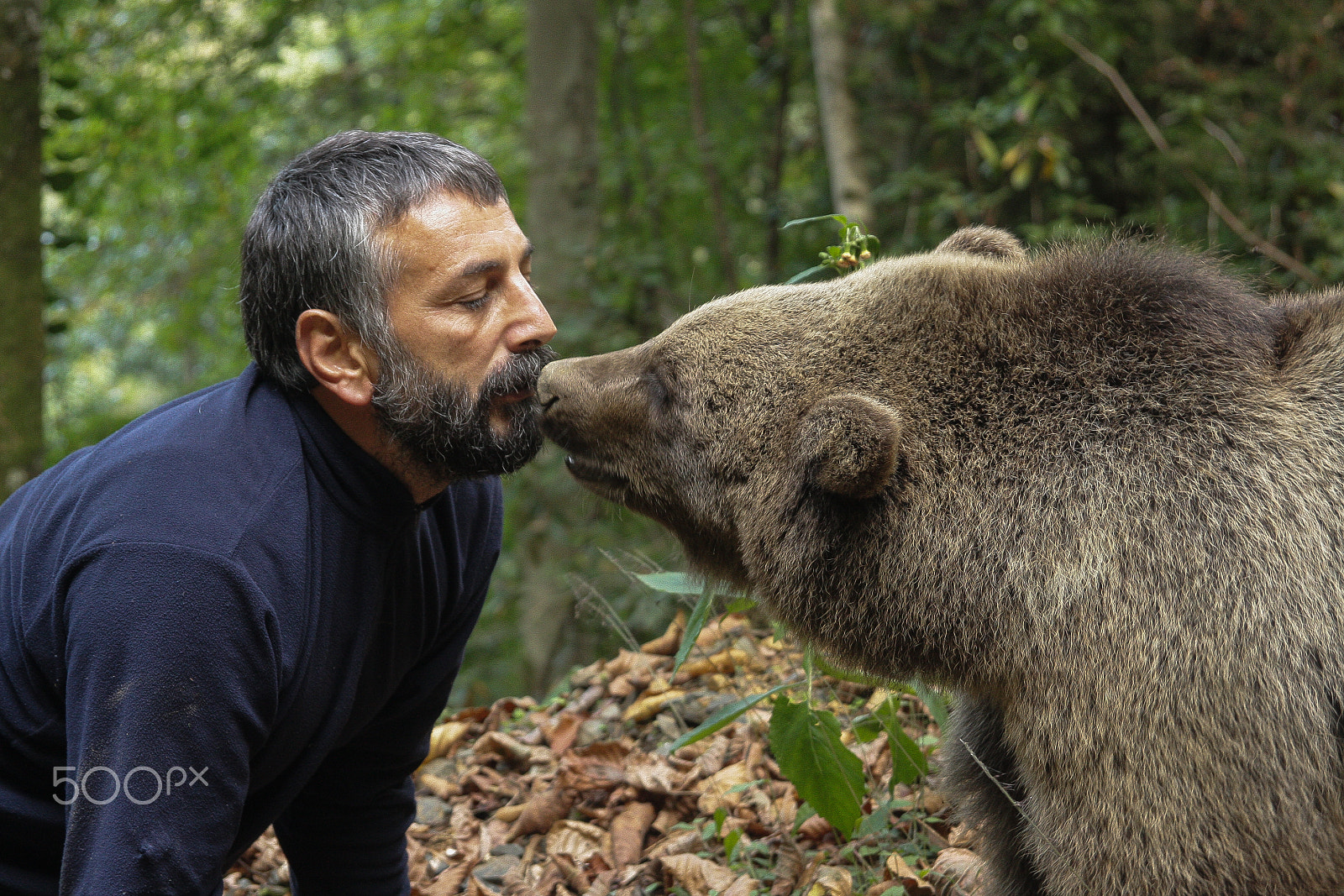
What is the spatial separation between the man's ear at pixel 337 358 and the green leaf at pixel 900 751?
67.3 inches

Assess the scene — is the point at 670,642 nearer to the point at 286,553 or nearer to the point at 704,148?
the point at 286,553

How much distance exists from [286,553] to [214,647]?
0.28 meters

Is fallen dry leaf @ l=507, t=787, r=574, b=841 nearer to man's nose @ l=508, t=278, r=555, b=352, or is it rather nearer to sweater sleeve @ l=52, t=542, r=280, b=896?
sweater sleeve @ l=52, t=542, r=280, b=896

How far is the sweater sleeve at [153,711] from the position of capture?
2221 millimetres

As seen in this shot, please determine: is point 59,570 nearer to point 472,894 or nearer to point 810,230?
point 472,894

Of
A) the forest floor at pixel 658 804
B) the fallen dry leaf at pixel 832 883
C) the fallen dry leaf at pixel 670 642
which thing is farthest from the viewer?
the fallen dry leaf at pixel 670 642

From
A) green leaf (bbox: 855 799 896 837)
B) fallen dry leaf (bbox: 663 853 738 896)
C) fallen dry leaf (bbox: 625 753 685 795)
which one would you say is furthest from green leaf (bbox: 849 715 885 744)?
fallen dry leaf (bbox: 625 753 685 795)

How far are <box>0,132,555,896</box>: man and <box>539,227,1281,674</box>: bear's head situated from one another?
0.42 m

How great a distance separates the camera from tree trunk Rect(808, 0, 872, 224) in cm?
715

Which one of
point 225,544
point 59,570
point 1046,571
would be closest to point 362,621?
point 225,544

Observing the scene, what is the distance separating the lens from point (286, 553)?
2525 millimetres

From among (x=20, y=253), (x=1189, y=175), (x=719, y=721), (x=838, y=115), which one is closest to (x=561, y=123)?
(x=838, y=115)

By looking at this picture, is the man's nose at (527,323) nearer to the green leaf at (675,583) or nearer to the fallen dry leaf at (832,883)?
the green leaf at (675,583)

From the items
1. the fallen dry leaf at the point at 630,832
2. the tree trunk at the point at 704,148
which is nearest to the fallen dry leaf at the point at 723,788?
the fallen dry leaf at the point at 630,832
